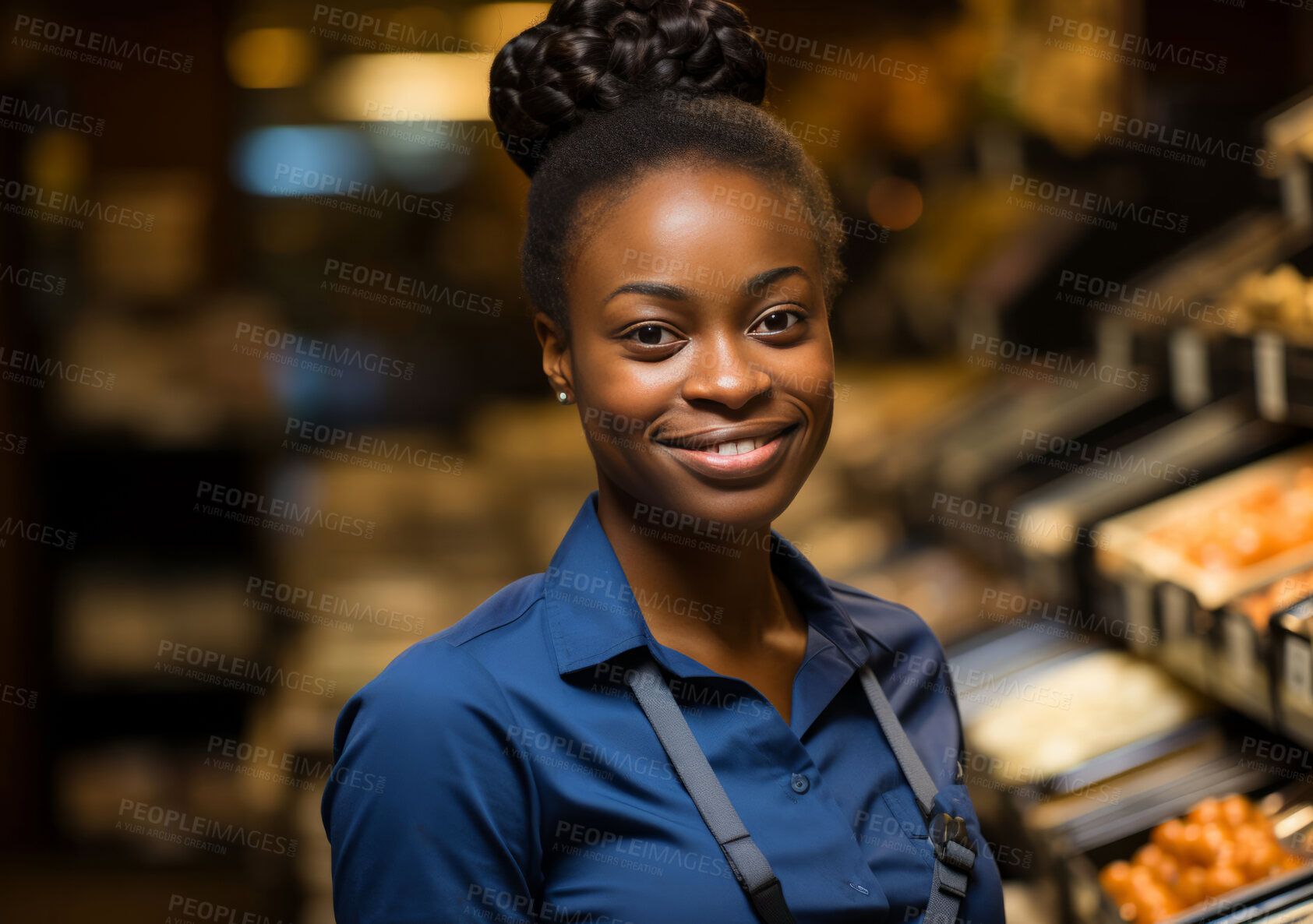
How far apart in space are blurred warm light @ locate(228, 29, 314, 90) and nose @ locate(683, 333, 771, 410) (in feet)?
10.3

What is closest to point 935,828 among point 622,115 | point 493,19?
point 622,115

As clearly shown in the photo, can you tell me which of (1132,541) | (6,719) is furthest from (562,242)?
(6,719)

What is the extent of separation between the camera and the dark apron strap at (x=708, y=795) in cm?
98

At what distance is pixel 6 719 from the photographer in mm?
3723

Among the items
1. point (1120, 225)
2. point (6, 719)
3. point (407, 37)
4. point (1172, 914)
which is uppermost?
point (407, 37)

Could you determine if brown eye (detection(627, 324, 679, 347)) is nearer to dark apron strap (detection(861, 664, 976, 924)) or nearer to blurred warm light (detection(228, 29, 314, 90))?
dark apron strap (detection(861, 664, 976, 924))

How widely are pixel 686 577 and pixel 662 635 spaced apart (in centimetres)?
7

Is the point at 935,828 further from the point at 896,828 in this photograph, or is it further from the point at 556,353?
the point at 556,353

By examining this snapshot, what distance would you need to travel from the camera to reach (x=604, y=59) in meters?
1.20

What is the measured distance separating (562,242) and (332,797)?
592 mm

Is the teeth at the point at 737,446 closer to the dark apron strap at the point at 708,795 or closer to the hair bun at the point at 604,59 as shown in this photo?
the dark apron strap at the point at 708,795

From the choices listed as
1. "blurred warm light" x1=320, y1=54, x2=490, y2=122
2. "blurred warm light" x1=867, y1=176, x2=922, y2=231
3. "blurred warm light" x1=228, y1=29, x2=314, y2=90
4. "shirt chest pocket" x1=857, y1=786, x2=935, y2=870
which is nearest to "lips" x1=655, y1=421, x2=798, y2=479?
"shirt chest pocket" x1=857, y1=786, x2=935, y2=870

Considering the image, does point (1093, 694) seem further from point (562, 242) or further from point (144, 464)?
→ point (144, 464)

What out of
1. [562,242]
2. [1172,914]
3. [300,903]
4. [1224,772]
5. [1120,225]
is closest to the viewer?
[562,242]
